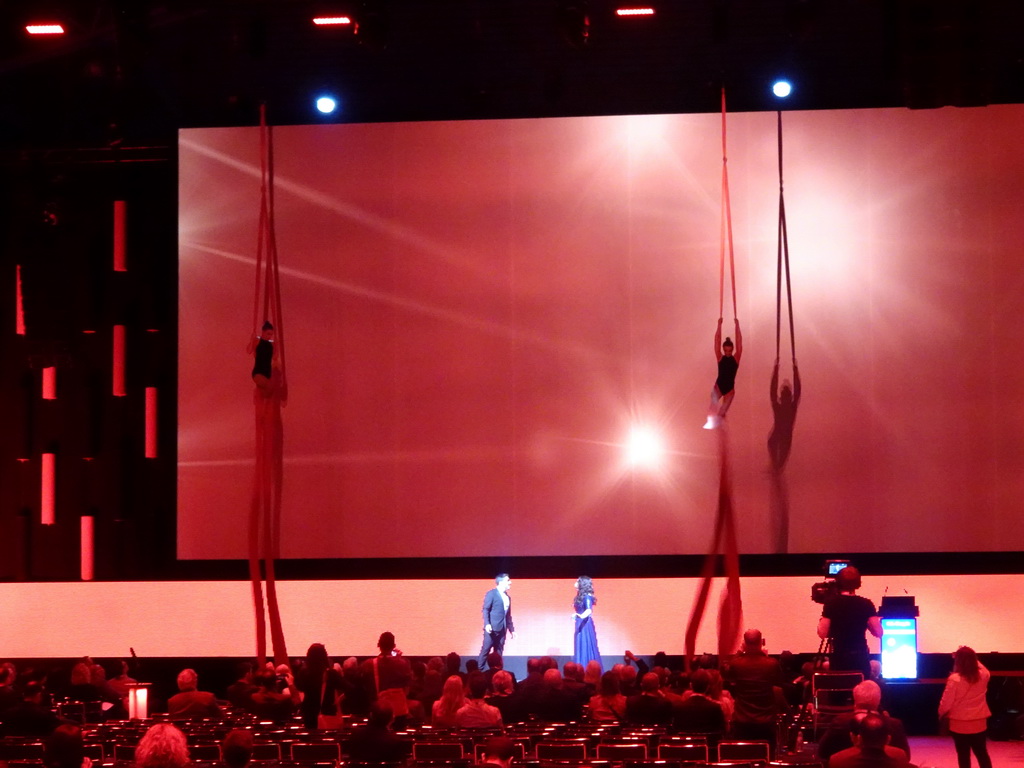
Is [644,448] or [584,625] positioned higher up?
[644,448]

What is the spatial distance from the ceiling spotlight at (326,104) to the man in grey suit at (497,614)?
4.68 metres

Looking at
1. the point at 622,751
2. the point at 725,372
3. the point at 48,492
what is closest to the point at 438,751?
the point at 622,751

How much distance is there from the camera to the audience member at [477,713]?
7086mm

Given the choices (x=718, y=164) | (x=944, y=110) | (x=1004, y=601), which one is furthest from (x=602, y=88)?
(x=1004, y=601)

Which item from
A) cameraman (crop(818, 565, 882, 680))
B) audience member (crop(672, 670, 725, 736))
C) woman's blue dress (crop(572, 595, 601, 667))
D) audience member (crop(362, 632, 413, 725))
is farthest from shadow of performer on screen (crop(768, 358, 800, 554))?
audience member (crop(362, 632, 413, 725))

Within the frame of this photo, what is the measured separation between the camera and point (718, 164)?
1139 centimetres

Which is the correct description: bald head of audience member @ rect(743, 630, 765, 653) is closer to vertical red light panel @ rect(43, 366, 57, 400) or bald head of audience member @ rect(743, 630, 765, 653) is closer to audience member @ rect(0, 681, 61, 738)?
audience member @ rect(0, 681, 61, 738)

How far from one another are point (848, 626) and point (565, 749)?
7.16 ft

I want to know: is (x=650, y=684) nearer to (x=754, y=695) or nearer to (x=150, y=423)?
(x=754, y=695)

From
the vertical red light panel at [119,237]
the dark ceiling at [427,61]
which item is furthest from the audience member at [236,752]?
the vertical red light panel at [119,237]

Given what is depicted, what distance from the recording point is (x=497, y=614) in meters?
11.2

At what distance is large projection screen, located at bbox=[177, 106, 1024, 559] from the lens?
1110cm

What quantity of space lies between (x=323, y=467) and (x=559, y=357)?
7.96 feet

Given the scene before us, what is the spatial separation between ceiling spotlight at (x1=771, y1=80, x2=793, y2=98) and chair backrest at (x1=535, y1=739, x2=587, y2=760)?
726 cm
